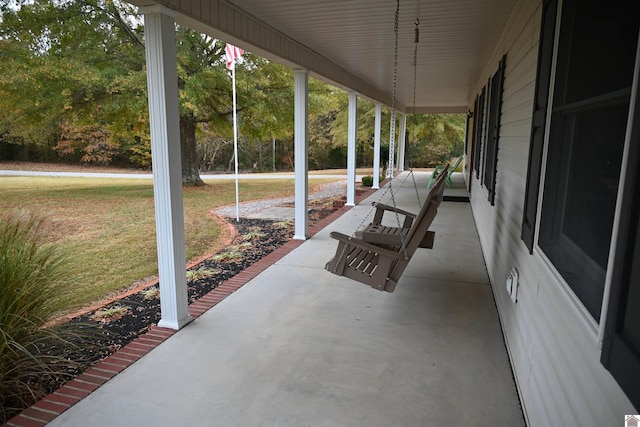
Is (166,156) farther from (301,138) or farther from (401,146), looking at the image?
(401,146)

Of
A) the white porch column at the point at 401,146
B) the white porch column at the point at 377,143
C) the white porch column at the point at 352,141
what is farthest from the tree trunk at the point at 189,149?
the white porch column at the point at 401,146

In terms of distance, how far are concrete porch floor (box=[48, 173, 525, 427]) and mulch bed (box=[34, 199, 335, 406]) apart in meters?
0.45

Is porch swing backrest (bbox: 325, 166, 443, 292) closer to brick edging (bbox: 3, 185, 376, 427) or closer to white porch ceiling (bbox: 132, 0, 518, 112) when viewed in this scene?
brick edging (bbox: 3, 185, 376, 427)

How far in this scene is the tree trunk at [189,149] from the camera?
13.1 meters

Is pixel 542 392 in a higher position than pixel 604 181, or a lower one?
lower

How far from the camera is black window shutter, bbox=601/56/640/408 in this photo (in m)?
0.96

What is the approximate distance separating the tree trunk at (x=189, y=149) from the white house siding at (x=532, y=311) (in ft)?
34.7

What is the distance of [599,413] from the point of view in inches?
46.3

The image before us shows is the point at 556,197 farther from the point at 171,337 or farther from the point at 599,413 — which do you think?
the point at 171,337

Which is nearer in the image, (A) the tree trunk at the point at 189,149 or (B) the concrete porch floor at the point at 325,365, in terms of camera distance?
(B) the concrete porch floor at the point at 325,365

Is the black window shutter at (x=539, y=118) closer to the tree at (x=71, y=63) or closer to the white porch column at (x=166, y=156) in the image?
the white porch column at (x=166, y=156)

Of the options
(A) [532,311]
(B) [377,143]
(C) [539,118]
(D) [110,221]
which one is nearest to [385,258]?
(A) [532,311]

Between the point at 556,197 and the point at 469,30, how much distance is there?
11.2ft

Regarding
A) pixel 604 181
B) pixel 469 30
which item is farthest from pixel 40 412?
pixel 469 30
